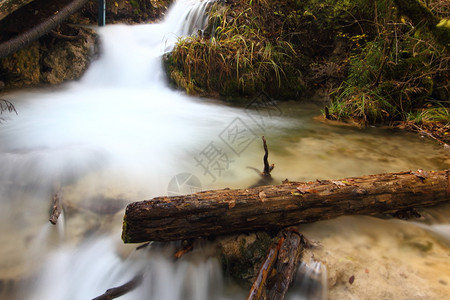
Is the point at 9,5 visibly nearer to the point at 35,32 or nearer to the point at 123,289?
the point at 35,32

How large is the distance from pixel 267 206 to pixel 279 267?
13.7 inches

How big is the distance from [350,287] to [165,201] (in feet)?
3.68

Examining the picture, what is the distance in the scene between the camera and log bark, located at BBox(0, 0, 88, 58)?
4066mm

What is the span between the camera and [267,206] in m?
1.64

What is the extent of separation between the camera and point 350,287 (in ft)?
4.70

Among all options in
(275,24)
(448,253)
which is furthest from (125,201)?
(275,24)

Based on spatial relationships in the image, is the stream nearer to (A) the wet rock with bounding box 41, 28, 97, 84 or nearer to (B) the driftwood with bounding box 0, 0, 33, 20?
(A) the wet rock with bounding box 41, 28, 97, 84

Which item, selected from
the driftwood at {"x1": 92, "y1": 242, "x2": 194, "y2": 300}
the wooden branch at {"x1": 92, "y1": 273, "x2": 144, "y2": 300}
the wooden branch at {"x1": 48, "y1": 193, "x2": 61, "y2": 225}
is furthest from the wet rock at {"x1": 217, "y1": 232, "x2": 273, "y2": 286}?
the wooden branch at {"x1": 48, "y1": 193, "x2": 61, "y2": 225}

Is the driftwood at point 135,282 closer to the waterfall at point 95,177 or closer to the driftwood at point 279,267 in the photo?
the waterfall at point 95,177

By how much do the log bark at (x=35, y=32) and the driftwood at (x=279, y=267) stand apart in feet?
15.9

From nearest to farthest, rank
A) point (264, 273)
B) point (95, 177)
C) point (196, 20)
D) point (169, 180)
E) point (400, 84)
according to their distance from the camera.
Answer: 1. point (264, 273)
2. point (95, 177)
3. point (169, 180)
4. point (400, 84)
5. point (196, 20)

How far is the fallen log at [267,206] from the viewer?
1552mm

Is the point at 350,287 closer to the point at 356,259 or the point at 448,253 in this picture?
the point at 356,259

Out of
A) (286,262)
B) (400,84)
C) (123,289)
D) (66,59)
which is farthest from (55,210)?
(400,84)
